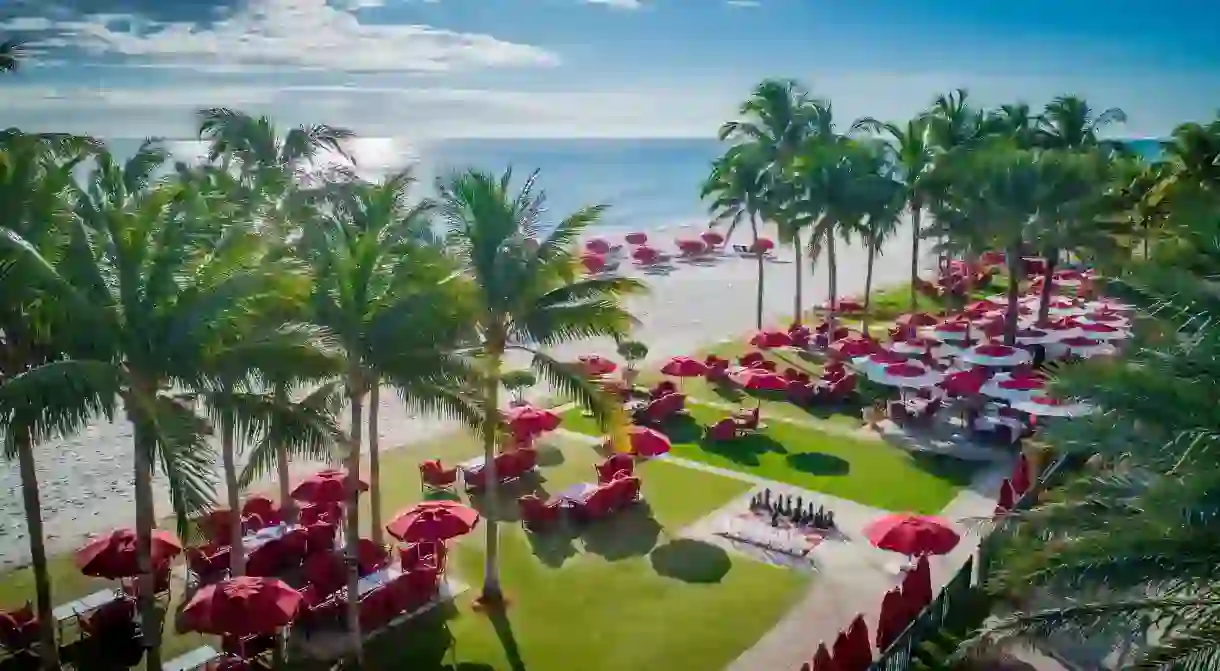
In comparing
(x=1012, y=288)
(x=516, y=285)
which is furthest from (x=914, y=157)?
(x=516, y=285)

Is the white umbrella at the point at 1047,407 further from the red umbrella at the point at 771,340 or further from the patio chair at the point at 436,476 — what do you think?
the patio chair at the point at 436,476

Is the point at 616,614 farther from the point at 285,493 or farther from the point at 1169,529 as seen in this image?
the point at 1169,529

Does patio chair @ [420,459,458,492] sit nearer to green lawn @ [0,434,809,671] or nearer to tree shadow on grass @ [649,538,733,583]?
green lawn @ [0,434,809,671]

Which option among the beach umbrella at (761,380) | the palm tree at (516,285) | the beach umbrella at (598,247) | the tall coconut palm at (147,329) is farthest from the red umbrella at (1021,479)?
the beach umbrella at (598,247)

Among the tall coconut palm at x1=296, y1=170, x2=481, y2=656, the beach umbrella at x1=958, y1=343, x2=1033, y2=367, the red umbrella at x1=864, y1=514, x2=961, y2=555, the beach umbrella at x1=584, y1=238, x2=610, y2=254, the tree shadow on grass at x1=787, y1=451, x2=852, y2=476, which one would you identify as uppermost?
the tall coconut palm at x1=296, y1=170, x2=481, y2=656

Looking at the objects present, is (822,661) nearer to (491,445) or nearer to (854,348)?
(491,445)

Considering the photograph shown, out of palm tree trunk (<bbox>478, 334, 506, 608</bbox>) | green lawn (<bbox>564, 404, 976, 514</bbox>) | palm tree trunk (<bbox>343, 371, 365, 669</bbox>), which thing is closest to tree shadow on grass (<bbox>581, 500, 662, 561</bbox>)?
palm tree trunk (<bbox>478, 334, 506, 608</bbox>)

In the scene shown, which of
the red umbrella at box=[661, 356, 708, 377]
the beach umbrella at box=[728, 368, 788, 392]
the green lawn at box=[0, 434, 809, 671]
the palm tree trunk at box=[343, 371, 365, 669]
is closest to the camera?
the palm tree trunk at box=[343, 371, 365, 669]
